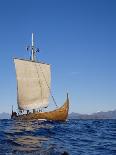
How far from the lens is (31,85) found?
88812 mm

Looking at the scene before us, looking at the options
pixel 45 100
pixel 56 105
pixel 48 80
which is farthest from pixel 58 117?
pixel 48 80

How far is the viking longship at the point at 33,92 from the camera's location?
8325 centimetres

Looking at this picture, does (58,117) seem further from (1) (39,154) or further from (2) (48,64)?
(1) (39,154)

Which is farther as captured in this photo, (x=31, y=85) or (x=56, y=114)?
(x=31, y=85)

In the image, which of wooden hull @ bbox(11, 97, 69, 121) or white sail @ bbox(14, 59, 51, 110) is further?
white sail @ bbox(14, 59, 51, 110)

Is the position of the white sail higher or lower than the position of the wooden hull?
higher

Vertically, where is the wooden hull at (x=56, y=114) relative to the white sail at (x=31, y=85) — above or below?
below

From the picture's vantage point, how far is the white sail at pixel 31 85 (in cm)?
8650

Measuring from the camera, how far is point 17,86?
86.5 metres

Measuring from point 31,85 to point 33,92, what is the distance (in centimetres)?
216

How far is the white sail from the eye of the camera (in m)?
86.5

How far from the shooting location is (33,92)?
88.2 m

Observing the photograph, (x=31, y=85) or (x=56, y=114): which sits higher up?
(x=31, y=85)

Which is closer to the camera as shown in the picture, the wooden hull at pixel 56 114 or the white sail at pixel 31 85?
the wooden hull at pixel 56 114
